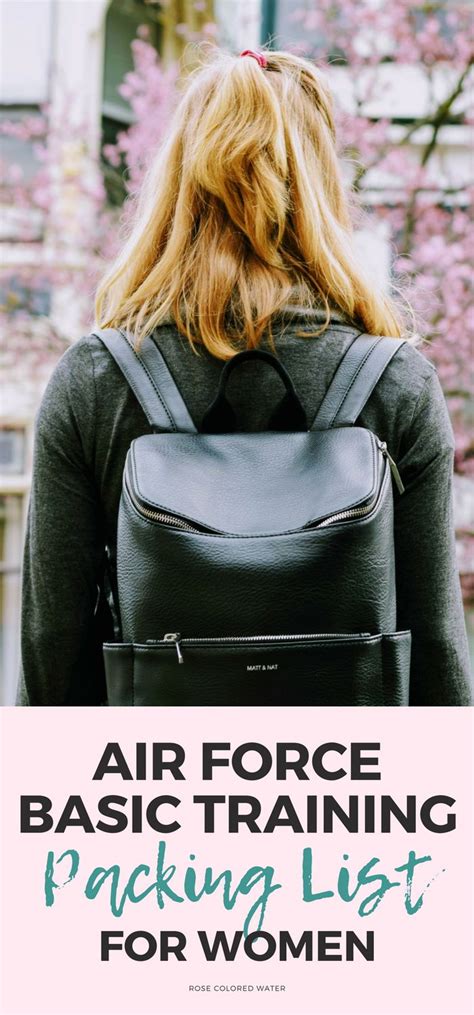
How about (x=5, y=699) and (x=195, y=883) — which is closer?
(x=195, y=883)

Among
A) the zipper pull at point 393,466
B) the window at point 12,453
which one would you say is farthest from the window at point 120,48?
the zipper pull at point 393,466

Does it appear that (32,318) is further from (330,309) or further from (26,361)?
(330,309)

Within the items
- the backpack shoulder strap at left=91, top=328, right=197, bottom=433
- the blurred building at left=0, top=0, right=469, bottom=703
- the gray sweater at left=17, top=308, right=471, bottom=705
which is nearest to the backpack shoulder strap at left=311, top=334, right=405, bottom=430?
the gray sweater at left=17, top=308, right=471, bottom=705

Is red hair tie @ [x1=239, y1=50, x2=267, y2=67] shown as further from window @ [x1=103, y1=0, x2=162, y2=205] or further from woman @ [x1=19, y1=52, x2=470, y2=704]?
window @ [x1=103, y1=0, x2=162, y2=205]

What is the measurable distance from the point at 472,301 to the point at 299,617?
409 cm

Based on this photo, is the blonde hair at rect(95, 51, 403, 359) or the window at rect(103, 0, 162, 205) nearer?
the blonde hair at rect(95, 51, 403, 359)

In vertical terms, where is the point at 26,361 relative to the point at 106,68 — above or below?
below

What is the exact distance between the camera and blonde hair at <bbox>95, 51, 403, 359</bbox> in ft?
4.12

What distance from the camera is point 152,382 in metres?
1.22

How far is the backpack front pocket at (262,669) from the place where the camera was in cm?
108

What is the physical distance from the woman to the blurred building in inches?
185

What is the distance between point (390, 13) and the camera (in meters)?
5.27

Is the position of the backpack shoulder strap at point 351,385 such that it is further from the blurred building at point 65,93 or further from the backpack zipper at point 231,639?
the blurred building at point 65,93

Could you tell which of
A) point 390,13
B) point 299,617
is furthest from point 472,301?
point 299,617
